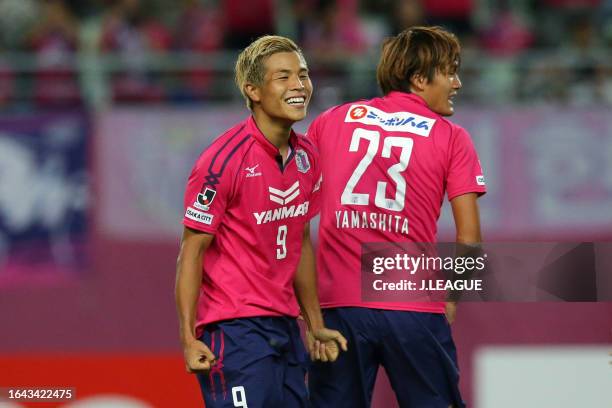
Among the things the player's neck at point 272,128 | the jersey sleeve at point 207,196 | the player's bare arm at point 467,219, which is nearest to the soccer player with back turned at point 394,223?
the player's bare arm at point 467,219

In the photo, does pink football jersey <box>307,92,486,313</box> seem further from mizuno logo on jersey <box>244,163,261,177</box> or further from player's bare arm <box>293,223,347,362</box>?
mizuno logo on jersey <box>244,163,261,177</box>

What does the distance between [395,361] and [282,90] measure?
1.18m

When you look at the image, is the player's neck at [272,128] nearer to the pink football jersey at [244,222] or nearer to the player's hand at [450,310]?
the pink football jersey at [244,222]

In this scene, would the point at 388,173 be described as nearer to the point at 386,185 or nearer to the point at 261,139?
the point at 386,185

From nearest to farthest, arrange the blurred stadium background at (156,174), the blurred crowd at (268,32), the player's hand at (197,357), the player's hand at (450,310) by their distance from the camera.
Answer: the player's hand at (197,357) < the player's hand at (450,310) < the blurred stadium background at (156,174) < the blurred crowd at (268,32)

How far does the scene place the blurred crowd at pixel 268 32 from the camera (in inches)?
362

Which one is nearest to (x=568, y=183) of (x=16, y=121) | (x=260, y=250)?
(x=16, y=121)

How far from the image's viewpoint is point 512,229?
8.93m

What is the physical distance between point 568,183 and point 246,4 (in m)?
3.02

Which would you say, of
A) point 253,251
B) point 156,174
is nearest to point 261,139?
point 253,251

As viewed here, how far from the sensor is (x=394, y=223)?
4645mm

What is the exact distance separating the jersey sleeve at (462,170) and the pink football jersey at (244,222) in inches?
26.1

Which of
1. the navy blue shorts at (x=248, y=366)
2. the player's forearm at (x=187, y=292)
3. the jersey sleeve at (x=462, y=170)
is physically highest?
the jersey sleeve at (x=462, y=170)

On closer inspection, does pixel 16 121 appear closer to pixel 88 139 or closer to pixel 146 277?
pixel 88 139
